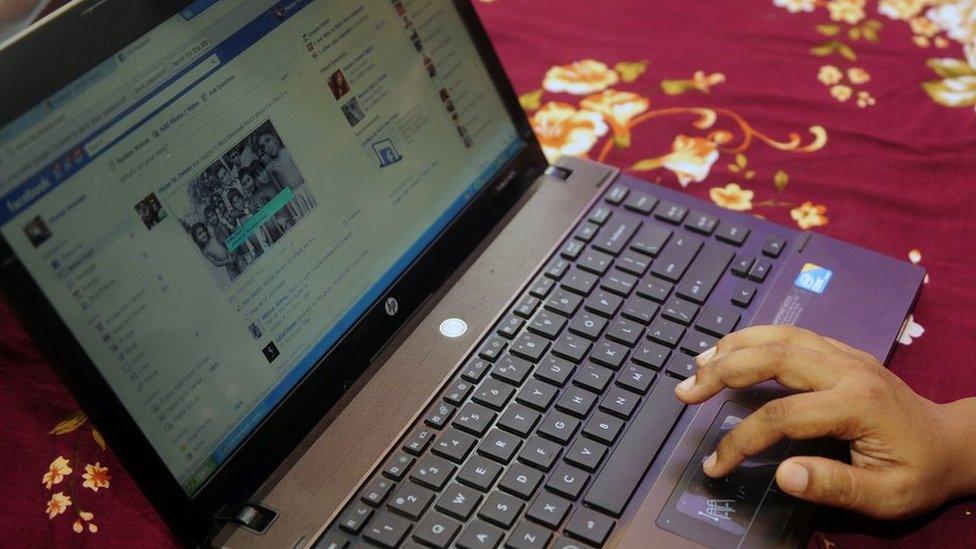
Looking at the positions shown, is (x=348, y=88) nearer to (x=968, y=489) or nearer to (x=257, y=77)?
(x=257, y=77)

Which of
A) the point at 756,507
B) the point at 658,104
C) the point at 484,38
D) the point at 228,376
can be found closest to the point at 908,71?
the point at 658,104

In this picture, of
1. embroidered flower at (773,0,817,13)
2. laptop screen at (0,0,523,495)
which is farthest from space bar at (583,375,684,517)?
embroidered flower at (773,0,817,13)

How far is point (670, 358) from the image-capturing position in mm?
703

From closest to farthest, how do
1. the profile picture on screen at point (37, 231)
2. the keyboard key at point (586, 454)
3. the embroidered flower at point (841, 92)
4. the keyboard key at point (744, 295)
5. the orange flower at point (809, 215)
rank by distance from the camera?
the profile picture on screen at point (37, 231) → the keyboard key at point (586, 454) → the keyboard key at point (744, 295) → the orange flower at point (809, 215) → the embroidered flower at point (841, 92)

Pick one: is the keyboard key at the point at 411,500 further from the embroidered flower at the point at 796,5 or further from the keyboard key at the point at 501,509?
the embroidered flower at the point at 796,5

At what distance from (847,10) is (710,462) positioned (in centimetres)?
63

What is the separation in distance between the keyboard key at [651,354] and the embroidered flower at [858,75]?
431 mm

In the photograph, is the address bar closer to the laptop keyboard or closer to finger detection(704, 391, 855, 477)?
the laptop keyboard

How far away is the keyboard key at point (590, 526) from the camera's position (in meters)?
0.59

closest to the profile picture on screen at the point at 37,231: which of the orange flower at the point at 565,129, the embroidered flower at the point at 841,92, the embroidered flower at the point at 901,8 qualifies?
the orange flower at the point at 565,129

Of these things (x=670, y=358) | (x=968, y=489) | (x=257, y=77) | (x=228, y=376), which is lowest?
(x=968, y=489)

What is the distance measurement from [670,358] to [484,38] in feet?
0.99

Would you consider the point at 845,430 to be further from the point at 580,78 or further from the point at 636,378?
the point at 580,78

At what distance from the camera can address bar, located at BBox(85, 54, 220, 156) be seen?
1.83ft
